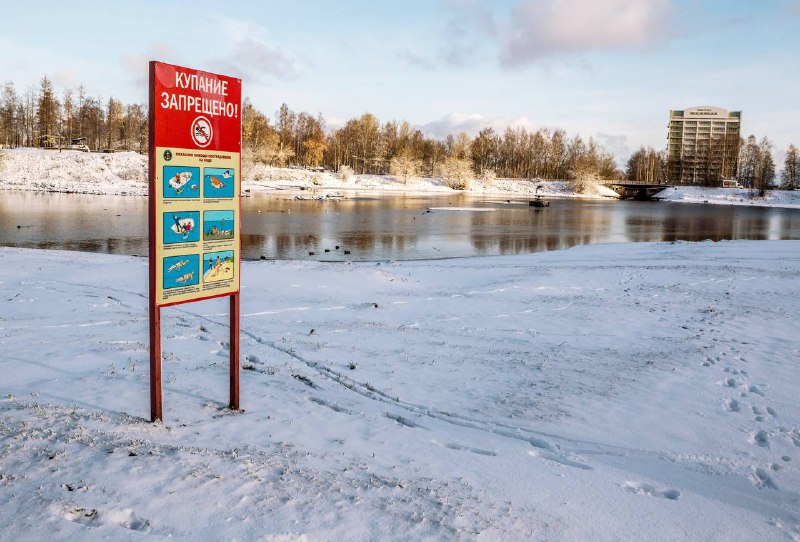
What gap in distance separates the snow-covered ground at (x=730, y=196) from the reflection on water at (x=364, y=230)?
169ft

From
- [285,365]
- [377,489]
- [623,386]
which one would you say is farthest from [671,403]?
[285,365]

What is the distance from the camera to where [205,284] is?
21.4 ft

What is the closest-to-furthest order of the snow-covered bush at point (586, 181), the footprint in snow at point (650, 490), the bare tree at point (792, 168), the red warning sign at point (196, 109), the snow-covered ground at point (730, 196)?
1. the footprint in snow at point (650, 490)
2. the red warning sign at point (196, 109)
3. the snow-covered ground at point (730, 196)
4. the snow-covered bush at point (586, 181)
5. the bare tree at point (792, 168)

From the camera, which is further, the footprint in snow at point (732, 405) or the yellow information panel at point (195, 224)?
the footprint in snow at point (732, 405)

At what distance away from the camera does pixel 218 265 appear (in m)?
6.66

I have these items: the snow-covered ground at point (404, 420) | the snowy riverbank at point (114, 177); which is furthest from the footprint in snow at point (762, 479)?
the snowy riverbank at point (114, 177)

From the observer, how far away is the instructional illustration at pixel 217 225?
21.3ft

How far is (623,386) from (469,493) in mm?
4855

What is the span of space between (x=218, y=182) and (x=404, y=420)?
3.63m

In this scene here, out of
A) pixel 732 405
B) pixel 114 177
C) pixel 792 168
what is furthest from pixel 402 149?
pixel 732 405

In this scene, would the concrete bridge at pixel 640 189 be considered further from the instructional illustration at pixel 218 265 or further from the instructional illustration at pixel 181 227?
the instructional illustration at pixel 181 227

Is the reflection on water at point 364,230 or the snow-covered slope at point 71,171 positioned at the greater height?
the snow-covered slope at point 71,171

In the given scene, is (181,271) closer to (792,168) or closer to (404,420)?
(404,420)

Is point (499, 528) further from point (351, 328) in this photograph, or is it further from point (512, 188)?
point (512, 188)
